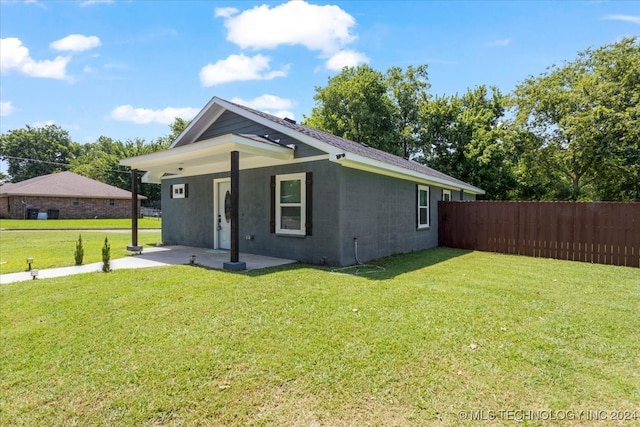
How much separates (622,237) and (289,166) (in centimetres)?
867

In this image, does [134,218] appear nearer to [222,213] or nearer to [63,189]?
[222,213]

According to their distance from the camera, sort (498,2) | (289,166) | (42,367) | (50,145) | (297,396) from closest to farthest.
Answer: (297,396), (42,367), (289,166), (498,2), (50,145)

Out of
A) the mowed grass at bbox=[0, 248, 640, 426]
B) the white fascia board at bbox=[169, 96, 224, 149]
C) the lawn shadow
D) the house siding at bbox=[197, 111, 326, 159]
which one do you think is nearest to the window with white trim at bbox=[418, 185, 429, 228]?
the lawn shadow

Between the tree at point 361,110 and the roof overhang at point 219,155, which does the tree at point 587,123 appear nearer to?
the tree at point 361,110

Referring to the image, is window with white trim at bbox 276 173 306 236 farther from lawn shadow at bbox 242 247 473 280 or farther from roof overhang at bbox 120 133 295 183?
lawn shadow at bbox 242 247 473 280

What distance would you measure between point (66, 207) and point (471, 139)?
32580 mm

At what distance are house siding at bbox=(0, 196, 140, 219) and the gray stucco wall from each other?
73.1 feet

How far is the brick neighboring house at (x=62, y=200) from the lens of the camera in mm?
26609

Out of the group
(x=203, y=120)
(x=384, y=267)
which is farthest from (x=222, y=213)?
(x=384, y=267)

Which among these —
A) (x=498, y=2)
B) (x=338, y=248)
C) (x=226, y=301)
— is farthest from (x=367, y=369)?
(x=498, y=2)

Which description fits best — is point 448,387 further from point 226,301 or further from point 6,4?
point 6,4

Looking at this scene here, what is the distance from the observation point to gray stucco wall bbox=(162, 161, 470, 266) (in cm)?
738

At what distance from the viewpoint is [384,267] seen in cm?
746

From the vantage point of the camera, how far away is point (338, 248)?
7266mm
